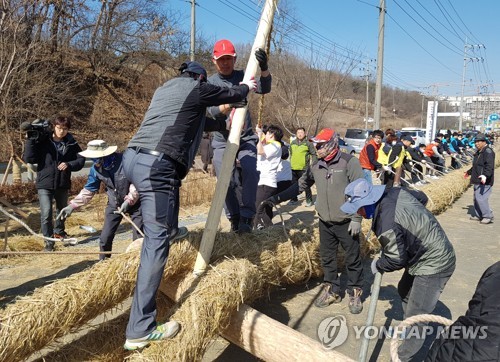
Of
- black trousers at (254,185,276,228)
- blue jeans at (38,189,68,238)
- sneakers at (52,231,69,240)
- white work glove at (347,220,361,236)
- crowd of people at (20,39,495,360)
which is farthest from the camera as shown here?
black trousers at (254,185,276,228)

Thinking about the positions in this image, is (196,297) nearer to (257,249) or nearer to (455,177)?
(257,249)

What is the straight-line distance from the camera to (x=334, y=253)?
467 cm

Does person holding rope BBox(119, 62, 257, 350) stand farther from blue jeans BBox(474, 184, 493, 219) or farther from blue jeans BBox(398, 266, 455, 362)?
blue jeans BBox(474, 184, 493, 219)

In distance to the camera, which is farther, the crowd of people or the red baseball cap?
the red baseball cap

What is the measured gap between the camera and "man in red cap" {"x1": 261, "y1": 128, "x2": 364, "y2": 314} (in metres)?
4.40

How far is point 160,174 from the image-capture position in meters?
2.84

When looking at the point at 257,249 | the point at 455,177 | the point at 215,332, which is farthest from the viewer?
the point at 455,177

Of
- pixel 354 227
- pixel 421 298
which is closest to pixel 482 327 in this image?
pixel 421 298

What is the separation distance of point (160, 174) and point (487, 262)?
5756 millimetres

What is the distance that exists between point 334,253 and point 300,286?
2.89 ft

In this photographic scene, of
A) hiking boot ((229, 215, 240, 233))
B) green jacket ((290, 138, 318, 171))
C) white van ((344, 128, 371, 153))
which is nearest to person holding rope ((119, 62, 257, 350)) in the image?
hiking boot ((229, 215, 240, 233))

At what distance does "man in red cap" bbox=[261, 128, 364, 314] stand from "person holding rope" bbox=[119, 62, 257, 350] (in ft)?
5.67

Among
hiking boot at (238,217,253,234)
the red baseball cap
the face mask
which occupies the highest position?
the red baseball cap

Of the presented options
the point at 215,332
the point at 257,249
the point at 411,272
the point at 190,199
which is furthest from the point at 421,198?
the point at 190,199
